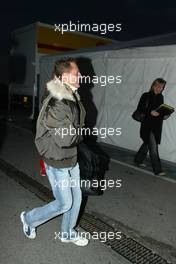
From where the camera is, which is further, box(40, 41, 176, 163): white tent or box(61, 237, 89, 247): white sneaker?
box(40, 41, 176, 163): white tent

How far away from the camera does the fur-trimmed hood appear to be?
10.5 ft

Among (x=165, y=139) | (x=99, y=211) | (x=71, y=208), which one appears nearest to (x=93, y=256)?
(x=71, y=208)

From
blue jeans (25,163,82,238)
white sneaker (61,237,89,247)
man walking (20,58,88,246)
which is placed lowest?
white sneaker (61,237,89,247)

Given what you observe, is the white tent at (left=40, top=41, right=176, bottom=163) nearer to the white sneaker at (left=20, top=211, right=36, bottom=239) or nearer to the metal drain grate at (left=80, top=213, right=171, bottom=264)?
the metal drain grate at (left=80, top=213, right=171, bottom=264)

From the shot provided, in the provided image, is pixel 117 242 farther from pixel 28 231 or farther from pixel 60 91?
pixel 60 91

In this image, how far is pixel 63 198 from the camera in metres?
3.45

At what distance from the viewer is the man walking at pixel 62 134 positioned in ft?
10.4

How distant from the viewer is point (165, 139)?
7.89 m

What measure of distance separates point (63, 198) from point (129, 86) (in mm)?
5904

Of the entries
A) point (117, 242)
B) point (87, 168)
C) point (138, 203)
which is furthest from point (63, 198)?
point (138, 203)

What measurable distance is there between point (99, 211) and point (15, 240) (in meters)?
1.41

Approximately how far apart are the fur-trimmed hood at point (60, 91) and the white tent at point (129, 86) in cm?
476

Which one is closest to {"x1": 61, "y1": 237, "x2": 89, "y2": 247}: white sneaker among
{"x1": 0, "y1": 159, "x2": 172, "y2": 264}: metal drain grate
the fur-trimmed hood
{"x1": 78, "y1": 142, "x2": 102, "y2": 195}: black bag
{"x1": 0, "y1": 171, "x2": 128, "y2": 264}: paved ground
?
{"x1": 0, "y1": 171, "x2": 128, "y2": 264}: paved ground

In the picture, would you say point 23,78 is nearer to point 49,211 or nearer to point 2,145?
point 2,145
